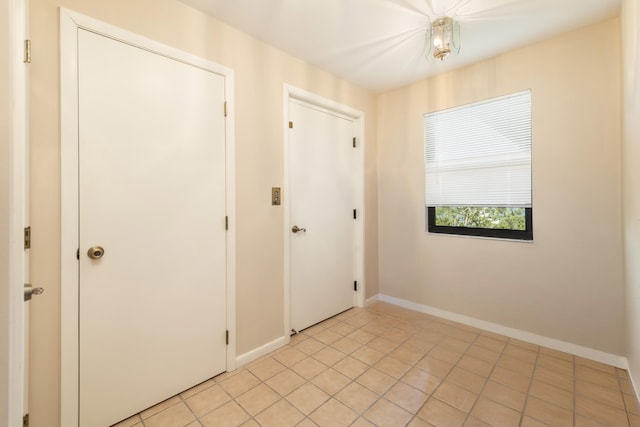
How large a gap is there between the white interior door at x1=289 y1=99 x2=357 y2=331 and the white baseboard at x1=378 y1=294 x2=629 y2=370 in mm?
786

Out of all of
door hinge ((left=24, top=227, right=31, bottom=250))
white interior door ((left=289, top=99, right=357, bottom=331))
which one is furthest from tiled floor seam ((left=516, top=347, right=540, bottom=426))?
door hinge ((left=24, top=227, right=31, bottom=250))

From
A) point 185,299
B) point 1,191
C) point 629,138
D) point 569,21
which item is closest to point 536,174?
point 629,138

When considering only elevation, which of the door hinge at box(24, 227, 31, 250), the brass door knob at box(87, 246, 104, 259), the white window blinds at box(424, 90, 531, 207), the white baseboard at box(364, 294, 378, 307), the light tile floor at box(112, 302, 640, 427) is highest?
the white window blinds at box(424, 90, 531, 207)

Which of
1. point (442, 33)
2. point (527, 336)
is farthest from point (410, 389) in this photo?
point (442, 33)

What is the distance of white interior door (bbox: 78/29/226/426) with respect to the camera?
1405 mm

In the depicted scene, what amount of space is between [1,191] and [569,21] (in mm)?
3121

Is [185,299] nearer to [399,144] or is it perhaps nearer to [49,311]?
[49,311]

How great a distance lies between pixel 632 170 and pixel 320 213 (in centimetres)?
214

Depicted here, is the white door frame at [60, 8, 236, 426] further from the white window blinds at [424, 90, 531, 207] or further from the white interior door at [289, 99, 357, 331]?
the white window blinds at [424, 90, 531, 207]

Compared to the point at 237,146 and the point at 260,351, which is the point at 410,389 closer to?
the point at 260,351

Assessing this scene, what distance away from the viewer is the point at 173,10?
1.68m

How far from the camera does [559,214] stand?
6.95ft

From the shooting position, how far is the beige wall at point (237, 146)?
1.28 meters

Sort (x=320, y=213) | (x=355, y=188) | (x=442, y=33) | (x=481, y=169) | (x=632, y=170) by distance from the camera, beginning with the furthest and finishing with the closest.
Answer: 1. (x=355, y=188)
2. (x=320, y=213)
3. (x=481, y=169)
4. (x=442, y=33)
5. (x=632, y=170)
